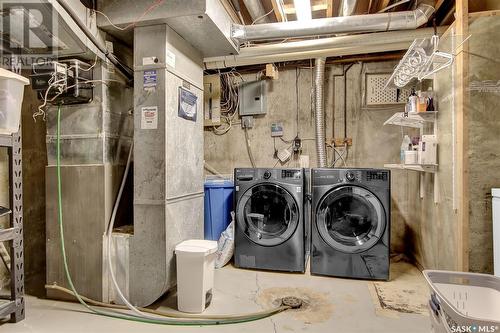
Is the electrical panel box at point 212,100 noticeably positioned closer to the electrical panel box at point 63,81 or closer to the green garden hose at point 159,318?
the electrical panel box at point 63,81

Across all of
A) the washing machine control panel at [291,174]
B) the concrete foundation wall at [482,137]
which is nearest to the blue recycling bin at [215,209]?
the washing machine control panel at [291,174]

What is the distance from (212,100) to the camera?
3818 mm

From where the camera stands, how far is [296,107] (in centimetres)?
370

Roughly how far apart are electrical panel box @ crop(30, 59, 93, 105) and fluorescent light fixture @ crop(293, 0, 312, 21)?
5.53ft

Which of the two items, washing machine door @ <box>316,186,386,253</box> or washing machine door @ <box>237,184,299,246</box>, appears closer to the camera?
washing machine door @ <box>316,186,386,253</box>

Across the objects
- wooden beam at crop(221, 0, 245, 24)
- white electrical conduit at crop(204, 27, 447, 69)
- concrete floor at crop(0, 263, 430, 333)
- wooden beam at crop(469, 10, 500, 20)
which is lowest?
concrete floor at crop(0, 263, 430, 333)

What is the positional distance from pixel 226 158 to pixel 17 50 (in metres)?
2.32

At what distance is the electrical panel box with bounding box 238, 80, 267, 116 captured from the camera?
12.3 ft

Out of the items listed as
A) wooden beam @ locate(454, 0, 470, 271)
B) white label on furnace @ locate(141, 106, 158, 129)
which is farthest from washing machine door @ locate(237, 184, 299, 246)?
wooden beam @ locate(454, 0, 470, 271)

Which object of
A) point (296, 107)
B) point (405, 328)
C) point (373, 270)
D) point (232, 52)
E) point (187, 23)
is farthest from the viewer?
point (296, 107)

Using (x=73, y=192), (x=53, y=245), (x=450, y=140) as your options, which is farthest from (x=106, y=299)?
(x=450, y=140)

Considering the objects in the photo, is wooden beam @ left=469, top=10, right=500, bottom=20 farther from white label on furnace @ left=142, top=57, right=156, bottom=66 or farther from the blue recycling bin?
the blue recycling bin

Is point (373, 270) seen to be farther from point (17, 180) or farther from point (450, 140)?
point (17, 180)

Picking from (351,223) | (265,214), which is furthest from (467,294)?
(265,214)
